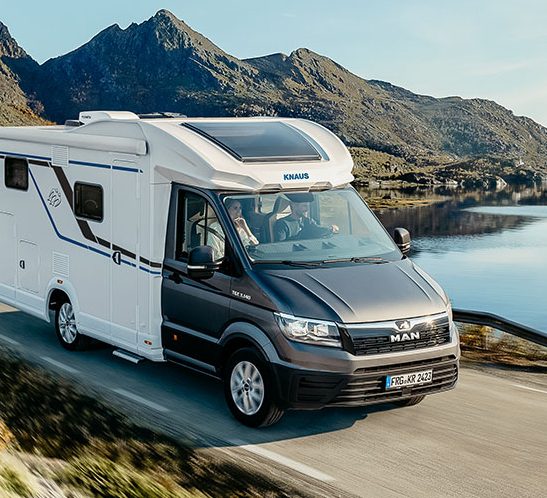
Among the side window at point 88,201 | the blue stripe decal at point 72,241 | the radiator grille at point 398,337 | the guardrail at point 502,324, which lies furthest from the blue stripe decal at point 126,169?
the guardrail at point 502,324

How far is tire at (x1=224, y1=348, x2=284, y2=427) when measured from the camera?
8.72 meters

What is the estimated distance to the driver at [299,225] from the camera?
31.5 feet

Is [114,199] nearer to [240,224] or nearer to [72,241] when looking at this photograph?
[72,241]

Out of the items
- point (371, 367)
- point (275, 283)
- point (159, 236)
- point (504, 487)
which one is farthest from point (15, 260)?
point (504, 487)

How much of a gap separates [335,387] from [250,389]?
0.90 meters

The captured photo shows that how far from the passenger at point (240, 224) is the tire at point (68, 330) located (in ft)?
11.2

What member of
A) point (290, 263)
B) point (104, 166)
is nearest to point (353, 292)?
point (290, 263)

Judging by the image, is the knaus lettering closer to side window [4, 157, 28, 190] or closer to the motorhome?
the motorhome

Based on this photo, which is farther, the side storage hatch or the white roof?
the side storage hatch

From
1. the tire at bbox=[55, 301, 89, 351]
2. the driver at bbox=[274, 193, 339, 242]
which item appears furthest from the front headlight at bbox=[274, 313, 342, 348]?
the tire at bbox=[55, 301, 89, 351]

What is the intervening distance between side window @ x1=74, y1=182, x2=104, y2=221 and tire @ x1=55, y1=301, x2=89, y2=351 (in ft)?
4.28

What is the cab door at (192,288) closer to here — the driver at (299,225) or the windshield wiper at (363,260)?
the driver at (299,225)

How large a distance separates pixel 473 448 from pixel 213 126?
4192 mm

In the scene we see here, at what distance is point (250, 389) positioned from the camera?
898cm
